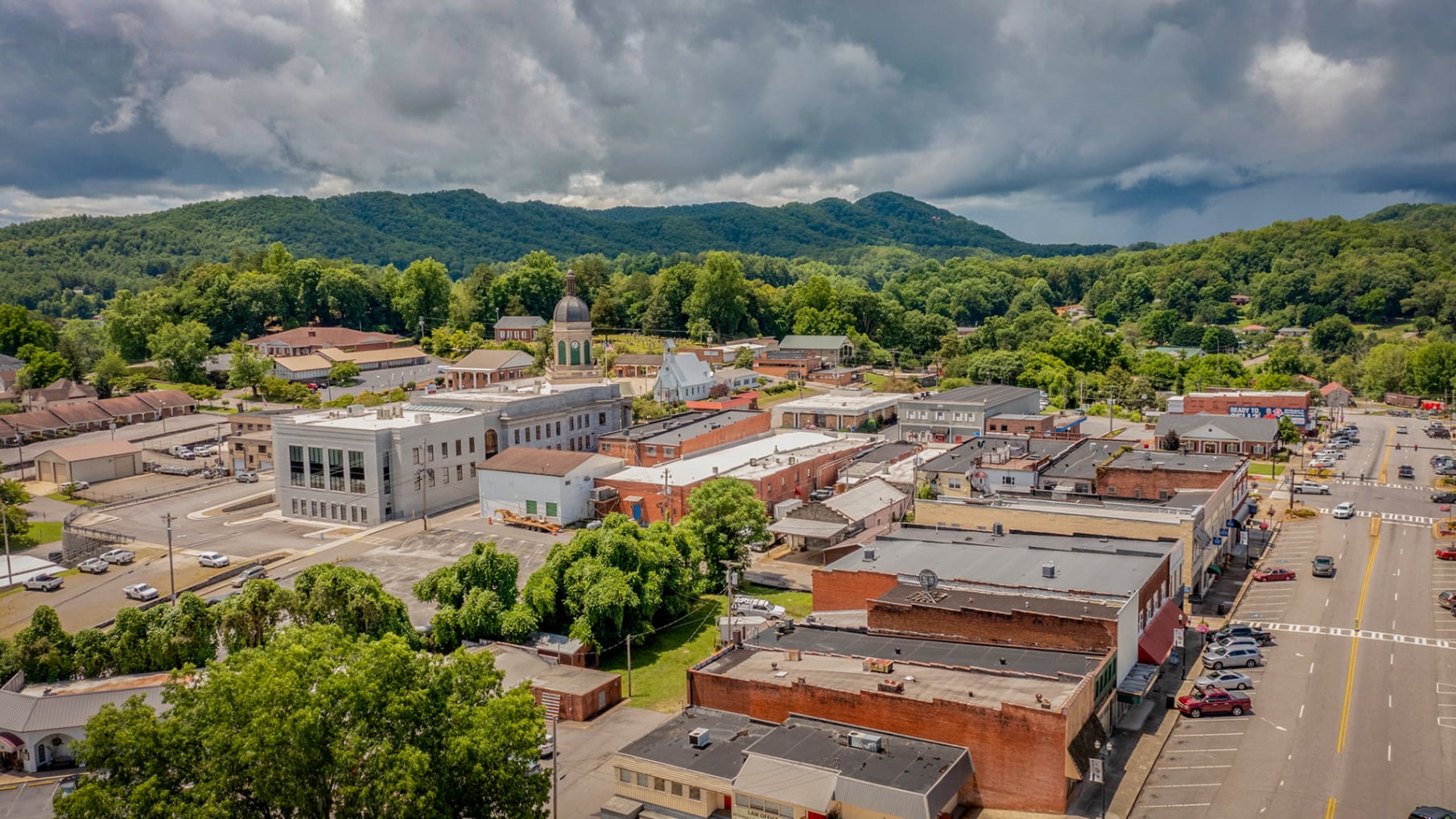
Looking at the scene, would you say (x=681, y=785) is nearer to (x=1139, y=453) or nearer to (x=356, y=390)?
(x=1139, y=453)

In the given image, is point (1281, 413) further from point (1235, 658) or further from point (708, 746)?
point (708, 746)

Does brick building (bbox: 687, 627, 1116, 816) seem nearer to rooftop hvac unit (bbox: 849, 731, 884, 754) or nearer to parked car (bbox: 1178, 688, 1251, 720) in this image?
rooftop hvac unit (bbox: 849, 731, 884, 754)

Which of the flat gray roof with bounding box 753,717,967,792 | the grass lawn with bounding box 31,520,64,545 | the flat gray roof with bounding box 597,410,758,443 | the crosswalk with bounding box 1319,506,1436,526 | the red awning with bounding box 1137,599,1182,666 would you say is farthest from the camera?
the flat gray roof with bounding box 597,410,758,443

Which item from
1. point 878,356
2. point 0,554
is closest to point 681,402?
point 878,356

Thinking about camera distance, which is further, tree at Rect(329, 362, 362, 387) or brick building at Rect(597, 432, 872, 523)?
tree at Rect(329, 362, 362, 387)

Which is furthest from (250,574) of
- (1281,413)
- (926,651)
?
(1281,413)

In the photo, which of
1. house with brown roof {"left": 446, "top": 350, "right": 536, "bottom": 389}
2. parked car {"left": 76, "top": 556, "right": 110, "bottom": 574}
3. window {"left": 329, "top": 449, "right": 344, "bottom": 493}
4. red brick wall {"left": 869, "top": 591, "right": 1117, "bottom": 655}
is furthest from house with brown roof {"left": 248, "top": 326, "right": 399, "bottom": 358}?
red brick wall {"left": 869, "top": 591, "right": 1117, "bottom": 655}
